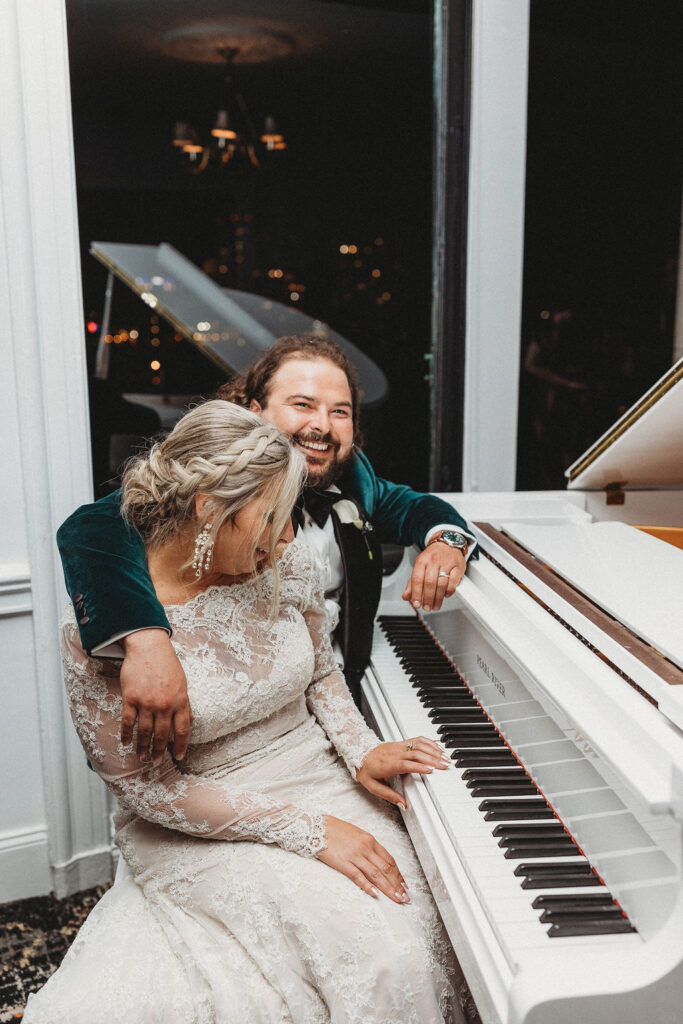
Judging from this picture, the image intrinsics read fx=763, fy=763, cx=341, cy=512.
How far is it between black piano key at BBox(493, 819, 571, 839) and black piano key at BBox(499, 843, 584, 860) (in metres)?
0.03

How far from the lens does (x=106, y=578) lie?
4.14ft

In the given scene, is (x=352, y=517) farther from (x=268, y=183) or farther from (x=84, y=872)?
(x=268, y=183)

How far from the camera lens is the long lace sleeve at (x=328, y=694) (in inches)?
61.6

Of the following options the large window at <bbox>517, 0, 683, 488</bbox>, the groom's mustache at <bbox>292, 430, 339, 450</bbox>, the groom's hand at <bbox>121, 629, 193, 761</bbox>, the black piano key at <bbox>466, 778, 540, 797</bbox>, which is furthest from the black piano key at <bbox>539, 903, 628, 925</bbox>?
the large window at <bbox>517, 0, 683, 488</bbox>

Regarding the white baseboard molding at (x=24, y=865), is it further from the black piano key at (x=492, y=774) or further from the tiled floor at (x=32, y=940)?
the black piano key at (x=492, y=774)

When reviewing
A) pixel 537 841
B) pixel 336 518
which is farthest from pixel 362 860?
pixel 336 518

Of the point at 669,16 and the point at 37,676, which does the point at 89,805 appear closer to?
the point at 37,676

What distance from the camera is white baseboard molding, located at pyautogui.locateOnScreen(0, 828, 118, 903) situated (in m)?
2.20

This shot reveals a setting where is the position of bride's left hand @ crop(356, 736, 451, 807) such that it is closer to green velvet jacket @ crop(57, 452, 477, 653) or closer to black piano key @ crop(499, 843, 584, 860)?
black piano key @ crop(499, 843, 584, 860)

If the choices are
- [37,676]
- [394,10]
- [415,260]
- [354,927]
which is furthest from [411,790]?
[415,260]

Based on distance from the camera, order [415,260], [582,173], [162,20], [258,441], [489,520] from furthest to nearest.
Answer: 1. [582,173]
2. [415,260]
3. [162,20]
4. [489,520]
5. [258,441]

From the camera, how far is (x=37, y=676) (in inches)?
84.2

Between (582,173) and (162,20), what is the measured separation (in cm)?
299

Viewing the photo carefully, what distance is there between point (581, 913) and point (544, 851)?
5.3 inches
